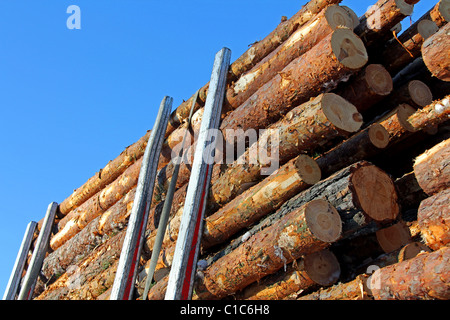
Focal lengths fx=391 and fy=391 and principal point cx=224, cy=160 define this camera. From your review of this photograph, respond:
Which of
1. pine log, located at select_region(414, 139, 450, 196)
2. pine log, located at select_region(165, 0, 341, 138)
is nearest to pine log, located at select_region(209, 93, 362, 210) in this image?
pine log, located at select_region(414, 139, 450, 196)

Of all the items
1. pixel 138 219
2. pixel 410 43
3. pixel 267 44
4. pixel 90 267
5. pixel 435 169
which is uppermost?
pixel 267 44

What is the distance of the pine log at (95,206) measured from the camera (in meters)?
7.52

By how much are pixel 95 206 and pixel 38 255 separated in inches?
72.7

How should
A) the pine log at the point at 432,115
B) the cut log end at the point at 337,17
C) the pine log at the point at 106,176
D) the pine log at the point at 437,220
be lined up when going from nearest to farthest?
the pine log at the point at 437,220
the pine log at the point at 432,115
the cut log end at the point at 337,17
the pine log at the point at 106,176

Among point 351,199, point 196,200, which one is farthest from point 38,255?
point 351,199

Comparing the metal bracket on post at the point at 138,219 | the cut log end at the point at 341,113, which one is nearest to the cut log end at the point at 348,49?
the cut log end at the point at 341,113

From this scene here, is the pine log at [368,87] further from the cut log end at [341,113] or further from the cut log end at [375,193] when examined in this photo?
the cut log end at [375,193]

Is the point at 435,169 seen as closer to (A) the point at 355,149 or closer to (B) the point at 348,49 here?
(A) the point at 355,149

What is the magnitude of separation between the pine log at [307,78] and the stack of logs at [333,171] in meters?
0.02

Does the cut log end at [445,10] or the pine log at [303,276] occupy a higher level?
the cut log end at [445,10]

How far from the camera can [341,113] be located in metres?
4.20

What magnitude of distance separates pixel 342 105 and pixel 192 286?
104 inches

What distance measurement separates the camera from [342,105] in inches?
168
